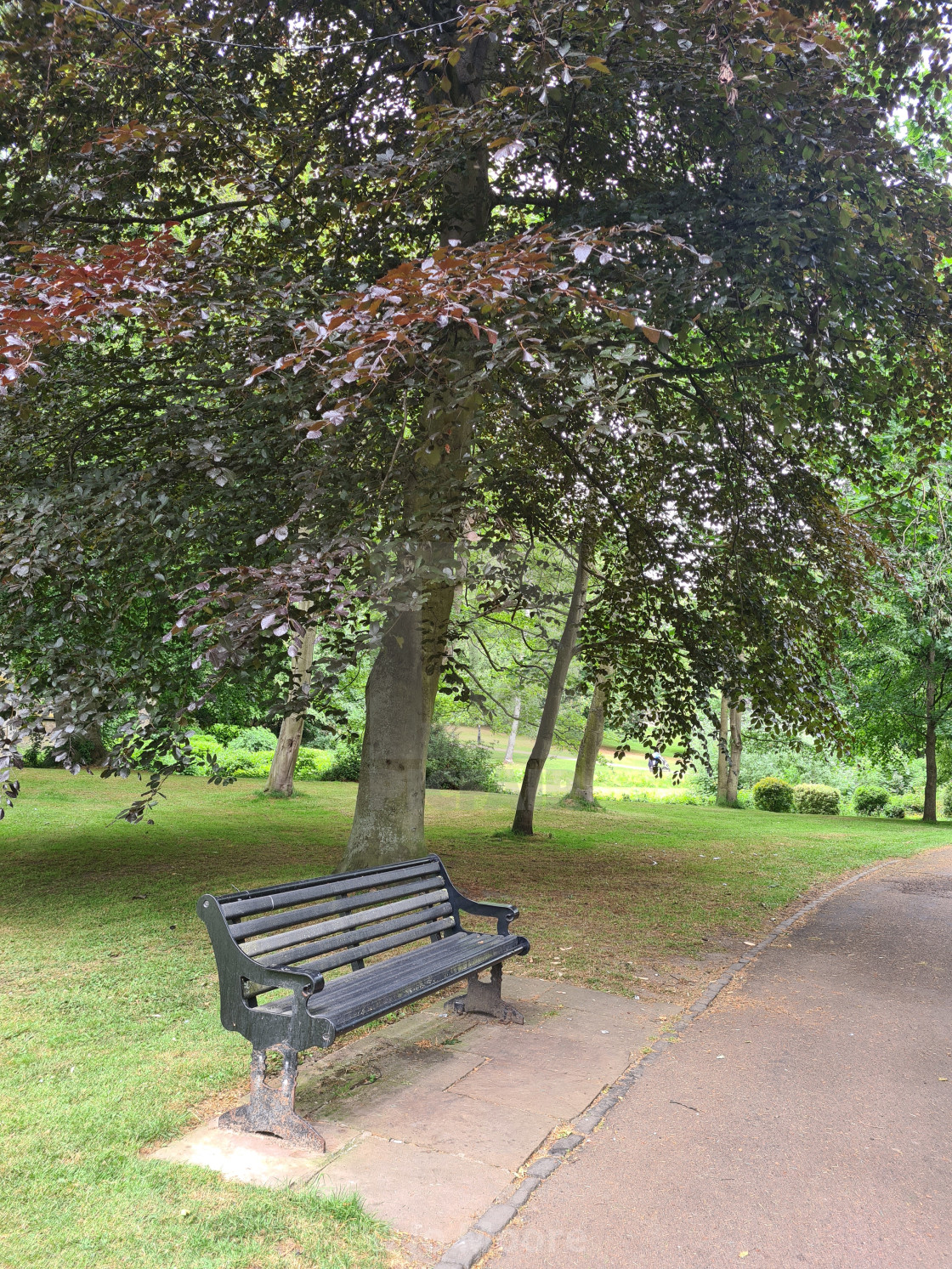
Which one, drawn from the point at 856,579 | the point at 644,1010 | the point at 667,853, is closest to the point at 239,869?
the point at 644,1010

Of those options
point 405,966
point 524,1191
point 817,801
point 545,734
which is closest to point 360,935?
point 405,966

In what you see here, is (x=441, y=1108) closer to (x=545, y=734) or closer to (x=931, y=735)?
(x=545, y=734)

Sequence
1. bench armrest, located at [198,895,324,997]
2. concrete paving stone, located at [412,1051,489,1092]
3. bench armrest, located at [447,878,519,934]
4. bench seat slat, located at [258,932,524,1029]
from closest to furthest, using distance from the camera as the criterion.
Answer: bench armrest, located at [198,895,324,997], bench seat slat, located at [258,932,524,1029], concrete paving stone, located at [412,1051,489,1092], bench armrest, located at [447,878,519,934]

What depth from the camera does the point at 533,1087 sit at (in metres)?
4.39

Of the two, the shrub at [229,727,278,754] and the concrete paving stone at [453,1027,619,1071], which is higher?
the shrub at [229,727,278,754]

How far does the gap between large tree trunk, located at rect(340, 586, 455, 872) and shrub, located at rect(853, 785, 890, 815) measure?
66.7 ft

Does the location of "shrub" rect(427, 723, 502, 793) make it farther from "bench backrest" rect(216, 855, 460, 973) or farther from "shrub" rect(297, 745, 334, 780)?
"bench backrest" rect(216, 855, 460, 973)

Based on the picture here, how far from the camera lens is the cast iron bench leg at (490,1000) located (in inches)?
212

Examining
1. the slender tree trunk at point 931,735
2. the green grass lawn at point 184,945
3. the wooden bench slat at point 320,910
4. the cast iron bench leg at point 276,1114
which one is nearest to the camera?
the green grass lawn at point 184,945

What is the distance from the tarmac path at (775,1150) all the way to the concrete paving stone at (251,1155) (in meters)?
0.86

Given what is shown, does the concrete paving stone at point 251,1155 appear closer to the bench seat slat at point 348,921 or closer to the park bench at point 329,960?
the park bench at point 329,960

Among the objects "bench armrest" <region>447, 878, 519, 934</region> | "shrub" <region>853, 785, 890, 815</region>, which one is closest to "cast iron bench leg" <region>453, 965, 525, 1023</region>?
"bench armrest" <region>447, 878, 519, 934</region>

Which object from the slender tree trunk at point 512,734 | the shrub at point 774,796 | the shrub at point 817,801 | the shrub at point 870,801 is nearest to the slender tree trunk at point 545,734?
the shrub at point 774,796

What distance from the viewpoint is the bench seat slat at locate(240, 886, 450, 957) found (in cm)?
420
